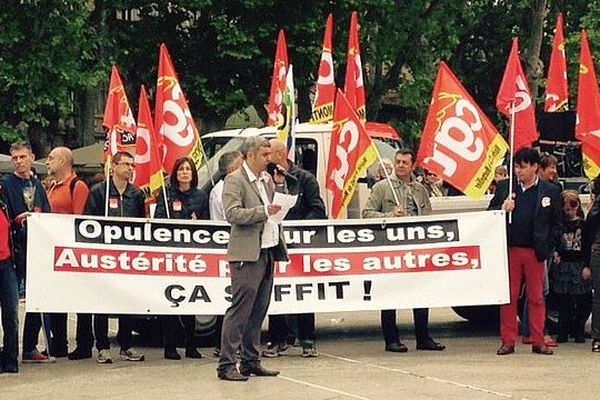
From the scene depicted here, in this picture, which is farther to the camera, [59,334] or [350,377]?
[59,334]

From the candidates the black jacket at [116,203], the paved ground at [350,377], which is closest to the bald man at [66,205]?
the black jacket at [116,203]

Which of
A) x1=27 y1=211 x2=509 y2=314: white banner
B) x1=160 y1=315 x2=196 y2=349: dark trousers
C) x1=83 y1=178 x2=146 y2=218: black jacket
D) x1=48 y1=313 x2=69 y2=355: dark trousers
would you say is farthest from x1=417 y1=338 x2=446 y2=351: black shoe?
x1=48 y1=313 x2=69 y2=355: dark trousers

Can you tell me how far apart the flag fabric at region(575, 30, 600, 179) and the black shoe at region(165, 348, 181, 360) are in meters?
4.33

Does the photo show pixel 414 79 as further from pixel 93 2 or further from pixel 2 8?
pixel 2 8

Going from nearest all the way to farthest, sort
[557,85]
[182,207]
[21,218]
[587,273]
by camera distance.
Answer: [21,218], [182,207], [587,273], [557,85]

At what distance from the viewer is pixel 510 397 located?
10.5 meters

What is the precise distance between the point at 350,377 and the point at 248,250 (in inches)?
54.5

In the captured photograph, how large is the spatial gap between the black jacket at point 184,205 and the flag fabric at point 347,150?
1591mm

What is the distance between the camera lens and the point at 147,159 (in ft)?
45.8

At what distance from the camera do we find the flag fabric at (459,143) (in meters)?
13.4

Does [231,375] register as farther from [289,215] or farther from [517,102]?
[517,102]

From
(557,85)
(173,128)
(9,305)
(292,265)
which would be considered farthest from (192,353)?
(557,85)

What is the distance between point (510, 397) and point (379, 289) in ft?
9.29

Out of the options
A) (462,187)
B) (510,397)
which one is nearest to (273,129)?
(462,187)
